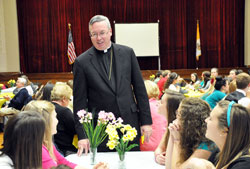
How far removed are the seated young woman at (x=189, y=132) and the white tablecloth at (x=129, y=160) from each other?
0.17 m

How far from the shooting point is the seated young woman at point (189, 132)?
2.29 m

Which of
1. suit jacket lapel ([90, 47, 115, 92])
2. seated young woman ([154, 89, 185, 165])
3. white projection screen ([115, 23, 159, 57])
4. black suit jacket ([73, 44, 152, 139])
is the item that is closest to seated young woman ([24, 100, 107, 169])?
black suit jacket ([73, 44, 152, 139])

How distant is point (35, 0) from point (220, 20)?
27.4 ft

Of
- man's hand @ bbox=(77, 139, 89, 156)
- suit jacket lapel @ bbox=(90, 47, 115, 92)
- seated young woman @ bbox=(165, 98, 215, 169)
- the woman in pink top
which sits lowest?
the woman in pink top

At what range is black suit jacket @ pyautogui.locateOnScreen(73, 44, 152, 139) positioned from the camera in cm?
279

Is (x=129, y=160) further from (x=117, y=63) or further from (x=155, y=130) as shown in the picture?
(x=155, y=130)

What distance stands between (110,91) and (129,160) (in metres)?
0.63

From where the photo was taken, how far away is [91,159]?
2.42m

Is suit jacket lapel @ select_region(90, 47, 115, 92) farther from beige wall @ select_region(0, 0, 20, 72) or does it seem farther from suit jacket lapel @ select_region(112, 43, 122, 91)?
beige wall @ select_region(0, 0, 20, 72)

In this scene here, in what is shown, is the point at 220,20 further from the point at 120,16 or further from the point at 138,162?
the point at 138,162

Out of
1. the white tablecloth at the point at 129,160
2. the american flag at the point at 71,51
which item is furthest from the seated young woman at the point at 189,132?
the american flag at the point at 71,51

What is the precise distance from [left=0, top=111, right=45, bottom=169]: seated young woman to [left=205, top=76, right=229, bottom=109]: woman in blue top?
4.40 meters

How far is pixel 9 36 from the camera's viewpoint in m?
13.2

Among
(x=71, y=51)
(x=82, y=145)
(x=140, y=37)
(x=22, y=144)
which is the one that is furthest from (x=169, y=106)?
(x=140, y=37)
